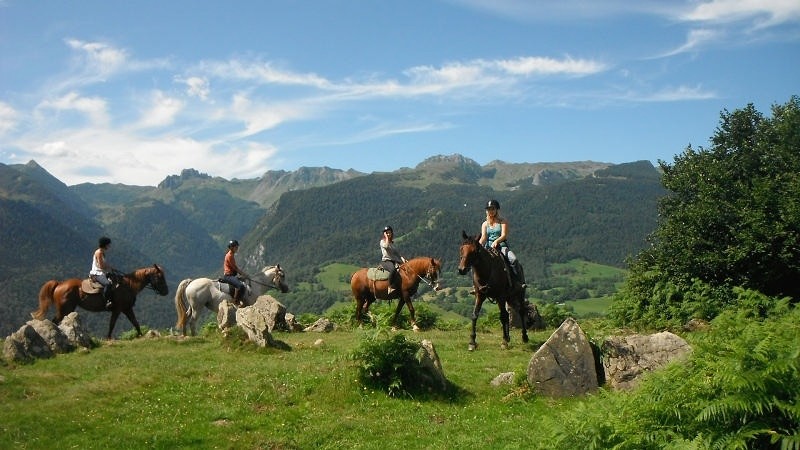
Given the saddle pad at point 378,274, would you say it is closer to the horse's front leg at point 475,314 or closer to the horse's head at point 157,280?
the horse's front leg at point 475,314

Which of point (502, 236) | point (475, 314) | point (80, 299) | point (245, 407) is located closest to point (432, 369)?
point (245, 407)

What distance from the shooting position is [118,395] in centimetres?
1517

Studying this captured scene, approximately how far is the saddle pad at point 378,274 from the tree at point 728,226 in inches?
465

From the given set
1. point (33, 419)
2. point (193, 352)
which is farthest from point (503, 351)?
point (33, 419)

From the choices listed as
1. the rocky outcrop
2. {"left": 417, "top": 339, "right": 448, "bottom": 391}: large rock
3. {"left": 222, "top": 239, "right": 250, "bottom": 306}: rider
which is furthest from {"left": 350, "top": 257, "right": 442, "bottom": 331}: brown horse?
the rocky outcrop

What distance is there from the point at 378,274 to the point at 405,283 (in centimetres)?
182

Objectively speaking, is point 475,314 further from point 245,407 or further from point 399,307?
point 245,407

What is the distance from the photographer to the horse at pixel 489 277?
19.8 m

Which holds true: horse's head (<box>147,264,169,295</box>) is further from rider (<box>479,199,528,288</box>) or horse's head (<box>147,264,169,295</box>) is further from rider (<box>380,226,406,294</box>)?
rider (<box>479,199,528,288</box>)

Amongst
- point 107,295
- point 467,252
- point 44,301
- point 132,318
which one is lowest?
point 132,318

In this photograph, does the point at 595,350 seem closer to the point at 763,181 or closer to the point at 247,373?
the point at 247,373

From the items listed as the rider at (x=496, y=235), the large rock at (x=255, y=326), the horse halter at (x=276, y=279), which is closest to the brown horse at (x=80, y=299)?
the horse halter at (x=276, y=279)

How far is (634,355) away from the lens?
51.9 feet

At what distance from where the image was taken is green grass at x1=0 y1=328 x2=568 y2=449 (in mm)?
12938
